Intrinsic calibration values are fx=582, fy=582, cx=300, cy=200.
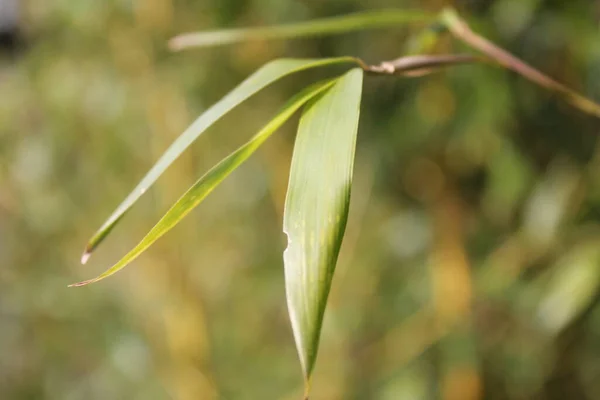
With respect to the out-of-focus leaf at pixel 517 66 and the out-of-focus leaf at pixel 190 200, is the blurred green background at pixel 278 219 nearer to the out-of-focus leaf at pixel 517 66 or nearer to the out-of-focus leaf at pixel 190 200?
the out-of-focus leaf at pixel 517 66

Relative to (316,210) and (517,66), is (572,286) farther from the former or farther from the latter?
(316,210)

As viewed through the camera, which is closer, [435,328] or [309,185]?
[309,185]

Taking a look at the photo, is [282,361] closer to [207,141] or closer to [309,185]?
[207,141]

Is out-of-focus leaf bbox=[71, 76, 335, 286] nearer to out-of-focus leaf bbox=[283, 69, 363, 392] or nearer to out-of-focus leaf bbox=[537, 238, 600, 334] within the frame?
out-of-focus leaf bbox=[283, 69, 363, 392]

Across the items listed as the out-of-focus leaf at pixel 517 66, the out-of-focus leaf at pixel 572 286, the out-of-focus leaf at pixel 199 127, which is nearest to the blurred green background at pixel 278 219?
the out-of-focus leaf at pixel 572 286

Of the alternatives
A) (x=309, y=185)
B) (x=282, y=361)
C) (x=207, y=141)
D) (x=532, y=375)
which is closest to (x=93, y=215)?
(x=207, y=141)

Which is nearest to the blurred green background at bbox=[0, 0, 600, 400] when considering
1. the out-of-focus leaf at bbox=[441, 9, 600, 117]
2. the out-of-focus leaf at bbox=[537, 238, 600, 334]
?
the out-of-focus leaf at bbox=[537, 238, 600, 334]
